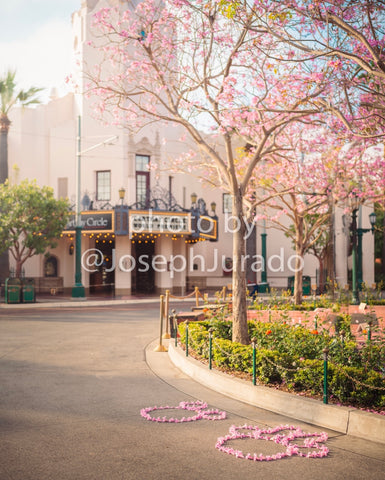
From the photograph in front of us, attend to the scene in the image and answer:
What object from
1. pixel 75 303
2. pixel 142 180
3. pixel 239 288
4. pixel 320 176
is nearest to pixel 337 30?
pixel 239 288

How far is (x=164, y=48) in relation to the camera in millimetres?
12609

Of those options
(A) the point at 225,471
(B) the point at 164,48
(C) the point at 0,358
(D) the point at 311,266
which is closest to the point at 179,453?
(A) the point at 225,471

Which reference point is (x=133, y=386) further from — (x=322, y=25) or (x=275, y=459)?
(x=322, y=25)

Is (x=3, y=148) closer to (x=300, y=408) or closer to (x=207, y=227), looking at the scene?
(x=207, y=227)

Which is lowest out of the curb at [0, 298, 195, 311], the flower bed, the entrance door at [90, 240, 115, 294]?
the curb at [0, 298, 195, 311]

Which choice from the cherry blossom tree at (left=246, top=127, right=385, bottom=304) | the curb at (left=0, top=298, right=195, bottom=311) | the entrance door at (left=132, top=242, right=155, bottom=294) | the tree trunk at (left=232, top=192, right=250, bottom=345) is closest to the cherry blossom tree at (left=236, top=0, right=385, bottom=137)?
the tree trunk at (left=232, top=192, right=250, bottom=345)

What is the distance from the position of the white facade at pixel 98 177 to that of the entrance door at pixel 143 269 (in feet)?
0.25

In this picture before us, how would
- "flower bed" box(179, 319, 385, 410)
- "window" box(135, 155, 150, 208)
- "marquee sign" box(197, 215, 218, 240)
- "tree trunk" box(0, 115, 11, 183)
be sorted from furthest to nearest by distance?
1. "marquee sign" box(197, 215, 218, 240)
2. "window" box(135, 155, 150, 208)
3. "tree trunk" box(0, 115, 11, 183)
4. "flower bed" box(179, 319, 385, 410)

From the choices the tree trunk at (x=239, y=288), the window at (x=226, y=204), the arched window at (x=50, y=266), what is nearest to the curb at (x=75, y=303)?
the arched window at (x=50, y=266)

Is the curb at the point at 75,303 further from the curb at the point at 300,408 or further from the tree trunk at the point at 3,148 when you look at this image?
the curb at the point at 300,408

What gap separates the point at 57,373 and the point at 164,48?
8087mm

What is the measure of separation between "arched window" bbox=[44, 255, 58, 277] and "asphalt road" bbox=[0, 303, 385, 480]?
970 inches

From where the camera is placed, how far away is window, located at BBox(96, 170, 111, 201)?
33906mm

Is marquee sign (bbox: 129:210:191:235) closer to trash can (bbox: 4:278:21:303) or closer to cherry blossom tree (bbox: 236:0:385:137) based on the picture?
trash can (bbox: 4:278:21:303)
